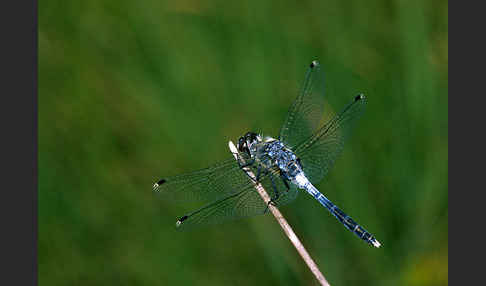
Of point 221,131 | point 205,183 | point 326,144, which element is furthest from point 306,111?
point 205,183

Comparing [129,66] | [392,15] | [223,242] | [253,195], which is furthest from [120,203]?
[392,15]

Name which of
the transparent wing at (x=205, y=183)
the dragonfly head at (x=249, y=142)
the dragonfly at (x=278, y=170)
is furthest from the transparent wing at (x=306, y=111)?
the transparent wing at (x=205, y=183)

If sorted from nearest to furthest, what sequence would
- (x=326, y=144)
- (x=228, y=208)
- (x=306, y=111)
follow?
1. (x=228, y=208)
2. (x=326, y=144)
3. (x=306, y=111)

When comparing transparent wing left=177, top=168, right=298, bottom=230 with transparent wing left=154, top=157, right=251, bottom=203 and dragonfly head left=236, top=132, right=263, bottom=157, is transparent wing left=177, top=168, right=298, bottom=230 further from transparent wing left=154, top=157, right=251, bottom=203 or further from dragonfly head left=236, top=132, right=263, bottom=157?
dragonfly head left=236, top=132, right=263, bottom=157

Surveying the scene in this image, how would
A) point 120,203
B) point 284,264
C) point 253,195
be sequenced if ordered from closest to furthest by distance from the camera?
point 253,195 → point 284,264 → point 120,203

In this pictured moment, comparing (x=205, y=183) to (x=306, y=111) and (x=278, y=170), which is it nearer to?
(x=278, y=170)

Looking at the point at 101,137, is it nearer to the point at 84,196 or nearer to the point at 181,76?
the point at 84,196

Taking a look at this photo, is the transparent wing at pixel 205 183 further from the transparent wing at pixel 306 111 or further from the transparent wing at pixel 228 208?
the transparent wing at pixel 306 111
